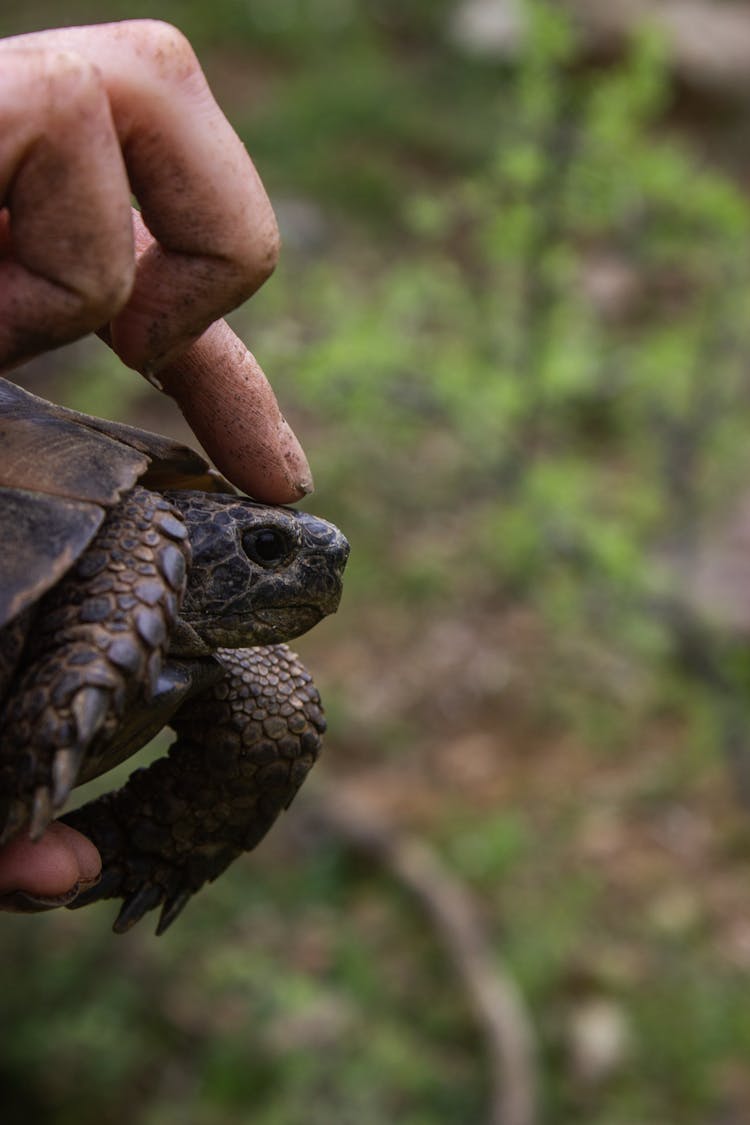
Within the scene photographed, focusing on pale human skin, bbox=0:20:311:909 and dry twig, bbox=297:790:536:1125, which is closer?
pale human skin, bbox=0:20:311:909

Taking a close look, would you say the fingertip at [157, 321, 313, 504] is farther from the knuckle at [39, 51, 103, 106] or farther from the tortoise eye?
the knuckle at [39, 51, 103, 106]

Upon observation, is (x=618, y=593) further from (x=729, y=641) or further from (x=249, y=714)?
(x=249, y=714)

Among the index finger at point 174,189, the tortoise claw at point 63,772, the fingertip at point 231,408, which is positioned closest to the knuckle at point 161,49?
the index finger at point 174,189

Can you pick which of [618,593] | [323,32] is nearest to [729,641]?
[618,593]

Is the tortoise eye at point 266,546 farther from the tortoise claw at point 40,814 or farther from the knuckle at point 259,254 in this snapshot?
the tortoise claw at point 40,814

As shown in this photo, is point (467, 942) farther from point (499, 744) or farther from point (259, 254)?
point (259, 254)

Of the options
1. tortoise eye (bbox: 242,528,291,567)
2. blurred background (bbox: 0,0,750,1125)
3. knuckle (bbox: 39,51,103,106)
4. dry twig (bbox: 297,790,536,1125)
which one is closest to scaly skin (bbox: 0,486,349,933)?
tortoise eye (bbox: 242,528,291,567)
